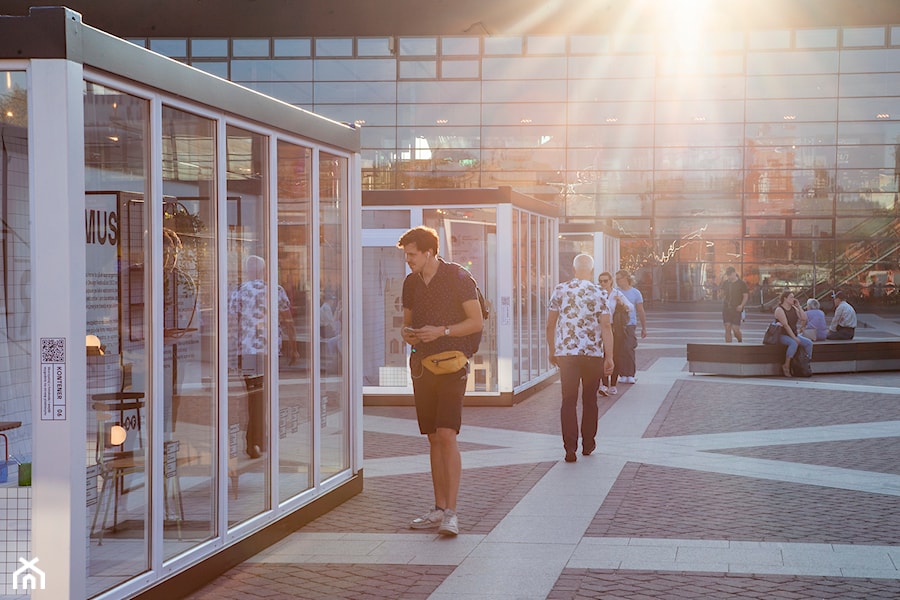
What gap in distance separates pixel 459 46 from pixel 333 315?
37317 mm

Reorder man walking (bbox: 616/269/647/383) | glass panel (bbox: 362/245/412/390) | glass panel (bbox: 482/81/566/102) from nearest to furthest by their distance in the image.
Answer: glass panel (bbox: 362/245/412/390)
man walking (bbox: 616/269/647/383)
glass panel (bbox: 482/81/566/102)

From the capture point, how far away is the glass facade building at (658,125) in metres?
44.2

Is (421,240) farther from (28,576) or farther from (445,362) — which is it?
(28,576)

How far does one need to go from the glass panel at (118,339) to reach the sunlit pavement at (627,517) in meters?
0.70

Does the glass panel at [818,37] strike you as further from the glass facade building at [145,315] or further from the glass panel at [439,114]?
the glass facade building at [145,315]

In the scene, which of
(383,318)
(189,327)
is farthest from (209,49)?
(189,327)

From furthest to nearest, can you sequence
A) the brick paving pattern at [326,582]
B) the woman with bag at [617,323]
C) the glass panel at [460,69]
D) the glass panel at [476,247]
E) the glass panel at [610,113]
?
1. the glass panel at [610,113]
2. the glass panel at [460,69]
3. the woman with bag at [617,323]
4. the glass panel at [476,247]
5. the brick paving pattern at [326,582]

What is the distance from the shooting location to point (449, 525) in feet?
23.5

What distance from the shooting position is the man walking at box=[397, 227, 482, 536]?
7.36 metres

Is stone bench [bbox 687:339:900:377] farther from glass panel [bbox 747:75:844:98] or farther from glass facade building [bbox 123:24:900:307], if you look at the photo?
glass panel [bbox 747:75:844:98]

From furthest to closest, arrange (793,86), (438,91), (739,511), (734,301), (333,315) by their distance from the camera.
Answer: (438,91) < (793,86) < (734,301) < (333,315) < (739,511)

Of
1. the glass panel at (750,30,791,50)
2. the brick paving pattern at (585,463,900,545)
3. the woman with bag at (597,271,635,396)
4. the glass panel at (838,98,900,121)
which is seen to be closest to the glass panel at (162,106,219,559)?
the brick paving pattern at (585,463,900,545)

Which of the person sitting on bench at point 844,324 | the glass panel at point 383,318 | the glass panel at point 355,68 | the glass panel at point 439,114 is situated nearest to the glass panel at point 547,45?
the glass panel at point 439,114

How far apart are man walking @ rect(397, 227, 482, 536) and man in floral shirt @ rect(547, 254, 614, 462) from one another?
2.82 metres
